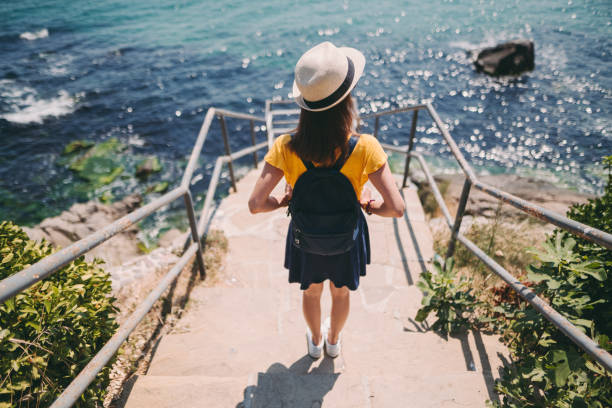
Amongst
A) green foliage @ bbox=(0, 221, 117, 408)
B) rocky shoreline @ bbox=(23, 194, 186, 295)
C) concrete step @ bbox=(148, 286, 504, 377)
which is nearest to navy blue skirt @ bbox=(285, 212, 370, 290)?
concrete step @ bbox=(148, 286, 504, 377)

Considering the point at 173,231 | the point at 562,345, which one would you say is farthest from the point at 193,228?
the point at 173,231

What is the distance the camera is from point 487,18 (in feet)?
71.4

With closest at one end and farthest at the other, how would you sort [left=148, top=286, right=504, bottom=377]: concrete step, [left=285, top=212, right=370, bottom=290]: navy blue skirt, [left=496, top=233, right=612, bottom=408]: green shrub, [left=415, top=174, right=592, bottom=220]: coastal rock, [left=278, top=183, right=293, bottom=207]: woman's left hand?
[left=496, top=233, right=612, bottom=408]: green shrub, [left=278, top=183, right=293, bottom=207]: woman's left hand, [left=285, top=212, right=370, bottom=290]: navy blue skirt, [left=148, top=286, right=504, bottom=377]: concrete step, [left=415, top=174, right=592, bottom=220]: coastal rock

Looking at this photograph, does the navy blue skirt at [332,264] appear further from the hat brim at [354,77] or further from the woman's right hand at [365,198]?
the hat brim at [354,77]

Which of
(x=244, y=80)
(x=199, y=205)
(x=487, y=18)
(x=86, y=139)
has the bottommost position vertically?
(x=199, y=205)

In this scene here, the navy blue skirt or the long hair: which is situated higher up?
the long hair

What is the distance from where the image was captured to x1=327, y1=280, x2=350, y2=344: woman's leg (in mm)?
2219

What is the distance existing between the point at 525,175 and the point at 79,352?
10.6m

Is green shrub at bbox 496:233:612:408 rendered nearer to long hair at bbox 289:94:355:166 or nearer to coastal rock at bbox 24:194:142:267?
long hair at bbox 289:94:355:166

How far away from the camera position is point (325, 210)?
5.93ft

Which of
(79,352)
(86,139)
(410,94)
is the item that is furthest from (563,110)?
(86,139)

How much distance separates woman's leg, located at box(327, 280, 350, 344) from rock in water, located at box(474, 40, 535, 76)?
15.3 m

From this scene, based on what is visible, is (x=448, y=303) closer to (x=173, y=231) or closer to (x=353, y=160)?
(x=353, y=160)

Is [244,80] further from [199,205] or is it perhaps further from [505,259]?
[505,259]
